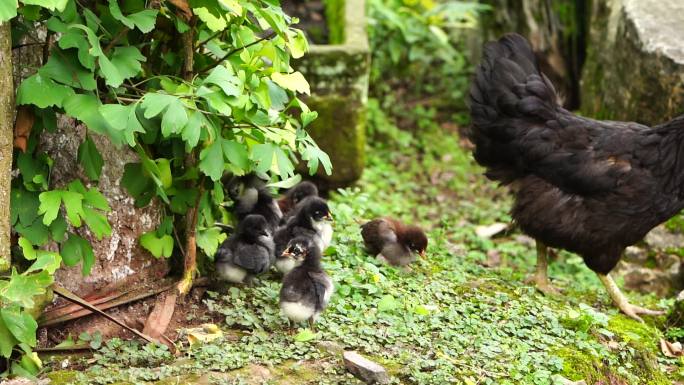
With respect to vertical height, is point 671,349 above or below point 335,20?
below

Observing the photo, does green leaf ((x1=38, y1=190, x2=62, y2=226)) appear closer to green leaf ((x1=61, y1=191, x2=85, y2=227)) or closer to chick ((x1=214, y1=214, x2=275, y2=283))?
green leaf ((x1=61, y1=191, x2=85, y2=227))

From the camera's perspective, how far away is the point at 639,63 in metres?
8.02

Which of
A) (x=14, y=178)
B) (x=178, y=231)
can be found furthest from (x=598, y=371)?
(x=14, y=178)

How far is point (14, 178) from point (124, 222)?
0.65 meters

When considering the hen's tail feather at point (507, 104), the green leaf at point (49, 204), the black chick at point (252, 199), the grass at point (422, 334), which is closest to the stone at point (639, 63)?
the hen's tail feather at point (507, 104)

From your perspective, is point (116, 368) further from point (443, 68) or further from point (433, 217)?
point (443, 68)

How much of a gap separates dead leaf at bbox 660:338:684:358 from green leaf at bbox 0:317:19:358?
13.2 ft

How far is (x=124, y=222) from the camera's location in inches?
186

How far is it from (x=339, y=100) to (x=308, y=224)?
277 cm

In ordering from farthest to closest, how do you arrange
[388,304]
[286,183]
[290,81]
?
1. [286,183]
2. [388,304]
3. [290,81]

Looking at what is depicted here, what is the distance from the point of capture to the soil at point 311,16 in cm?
1003

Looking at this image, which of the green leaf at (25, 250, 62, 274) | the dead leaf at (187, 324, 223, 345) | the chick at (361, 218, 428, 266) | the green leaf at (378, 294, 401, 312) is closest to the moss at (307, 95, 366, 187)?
the chick at (361, 218, 428, 266)

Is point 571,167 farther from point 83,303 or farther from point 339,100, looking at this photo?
point 83,303

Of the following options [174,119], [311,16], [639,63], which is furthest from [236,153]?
[311,16]
